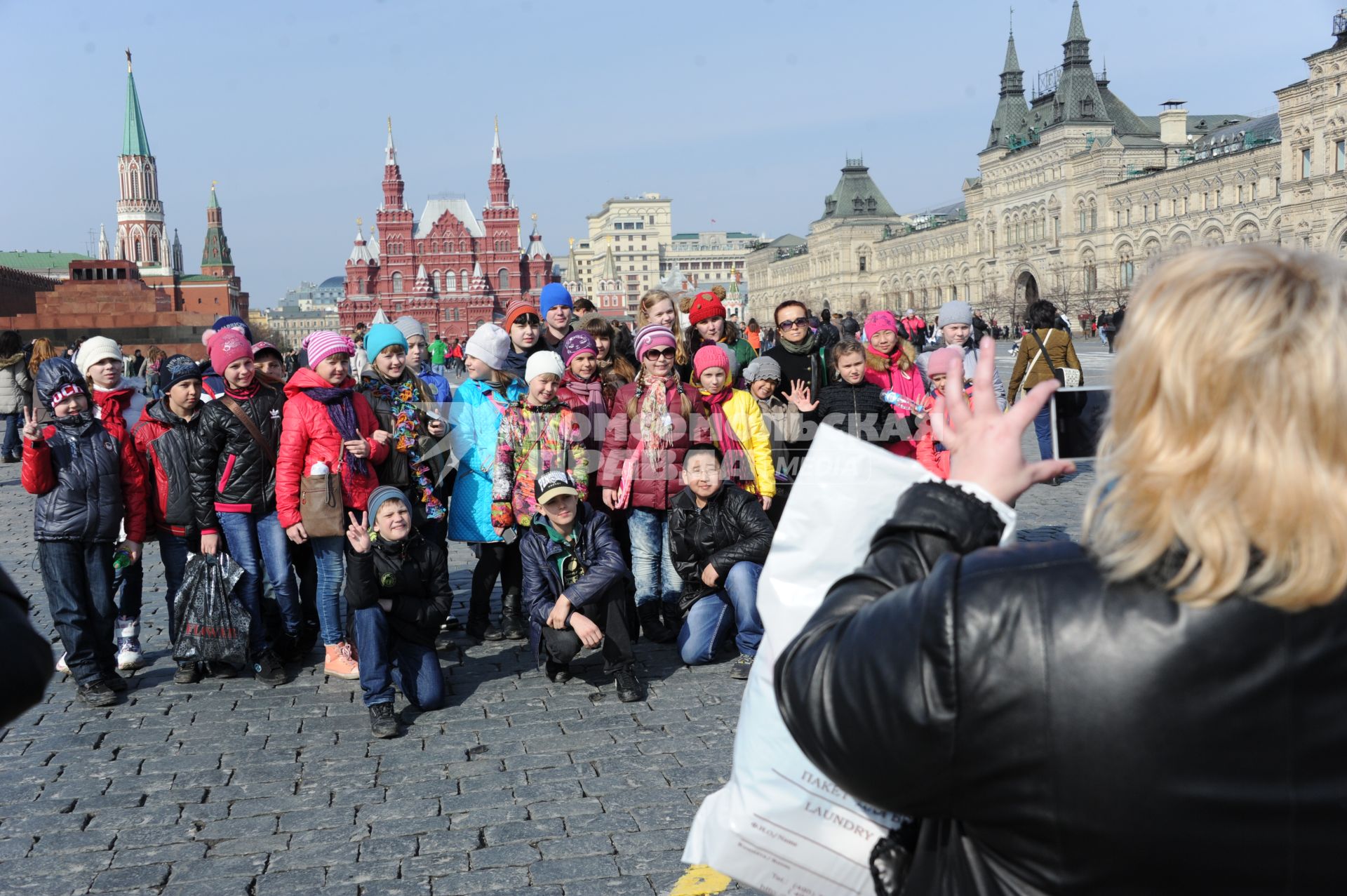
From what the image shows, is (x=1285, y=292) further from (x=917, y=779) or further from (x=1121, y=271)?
(x=1121, y=271)

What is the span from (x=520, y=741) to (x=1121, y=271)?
66.2 m

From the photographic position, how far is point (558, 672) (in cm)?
530

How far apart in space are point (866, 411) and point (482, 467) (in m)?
2.29

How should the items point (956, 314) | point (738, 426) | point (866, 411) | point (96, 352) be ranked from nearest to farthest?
point (96, 352) → point (738, 426) → point (866, 411) → point (956, 314)

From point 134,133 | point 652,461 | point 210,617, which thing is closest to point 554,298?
point 652,461

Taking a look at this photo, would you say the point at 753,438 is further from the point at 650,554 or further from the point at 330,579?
the point at 330,579

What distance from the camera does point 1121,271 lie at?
63.9 metres

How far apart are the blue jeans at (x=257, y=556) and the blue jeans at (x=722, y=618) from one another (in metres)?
2.03

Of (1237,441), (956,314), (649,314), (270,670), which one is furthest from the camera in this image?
(956,314)

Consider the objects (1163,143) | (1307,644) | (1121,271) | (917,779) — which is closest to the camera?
(1307,644)

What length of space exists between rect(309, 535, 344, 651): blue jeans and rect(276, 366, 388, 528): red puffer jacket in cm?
20

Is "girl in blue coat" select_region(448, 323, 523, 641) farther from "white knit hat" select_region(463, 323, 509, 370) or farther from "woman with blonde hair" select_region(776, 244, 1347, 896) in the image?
"woman with blonde hair" select_region(776, 244, 1347, 896)

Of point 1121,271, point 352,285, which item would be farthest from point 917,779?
point 352,285

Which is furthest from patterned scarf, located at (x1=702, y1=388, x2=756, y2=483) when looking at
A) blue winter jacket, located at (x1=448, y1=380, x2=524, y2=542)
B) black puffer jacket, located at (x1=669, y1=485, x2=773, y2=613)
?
blue winter jacket, located at (x1=448, y1=380, x2=524, y2=542)
